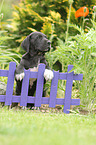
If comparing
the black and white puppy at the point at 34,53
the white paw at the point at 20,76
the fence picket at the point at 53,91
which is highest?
the black and white puppy at the point at 34,53

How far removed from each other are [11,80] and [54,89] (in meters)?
0.69

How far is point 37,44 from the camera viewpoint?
128 inches

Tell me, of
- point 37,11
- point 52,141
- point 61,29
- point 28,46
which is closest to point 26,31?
point 37,11

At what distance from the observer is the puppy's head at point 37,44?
319 cm

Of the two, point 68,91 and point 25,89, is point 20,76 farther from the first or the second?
point 68,91

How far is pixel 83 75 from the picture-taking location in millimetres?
3477

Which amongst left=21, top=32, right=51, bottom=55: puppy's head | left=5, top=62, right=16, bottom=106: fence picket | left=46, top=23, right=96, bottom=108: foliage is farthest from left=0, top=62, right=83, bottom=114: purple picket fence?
left=21, top=32, right=51, bottom=55: puppy's head

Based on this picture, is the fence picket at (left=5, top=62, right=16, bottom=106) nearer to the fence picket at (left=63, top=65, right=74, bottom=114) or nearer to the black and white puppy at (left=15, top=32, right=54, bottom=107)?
the black and white puppy at (left=15, top=32, right=54, bottom=107)

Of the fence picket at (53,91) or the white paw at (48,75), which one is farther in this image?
the fence picket at (53,91)

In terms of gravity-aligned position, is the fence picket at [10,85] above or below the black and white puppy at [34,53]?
below

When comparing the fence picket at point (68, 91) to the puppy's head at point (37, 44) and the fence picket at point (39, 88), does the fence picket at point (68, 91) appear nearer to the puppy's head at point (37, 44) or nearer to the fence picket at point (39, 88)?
the fence picket at point (39, 88)

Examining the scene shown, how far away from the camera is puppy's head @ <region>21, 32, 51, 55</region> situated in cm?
319

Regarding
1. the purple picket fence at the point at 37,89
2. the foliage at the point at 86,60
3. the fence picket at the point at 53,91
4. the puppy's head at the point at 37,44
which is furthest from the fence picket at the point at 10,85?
the foliage at the point at 86,60

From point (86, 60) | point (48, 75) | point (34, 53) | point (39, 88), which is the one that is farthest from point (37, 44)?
point (86, 60)
